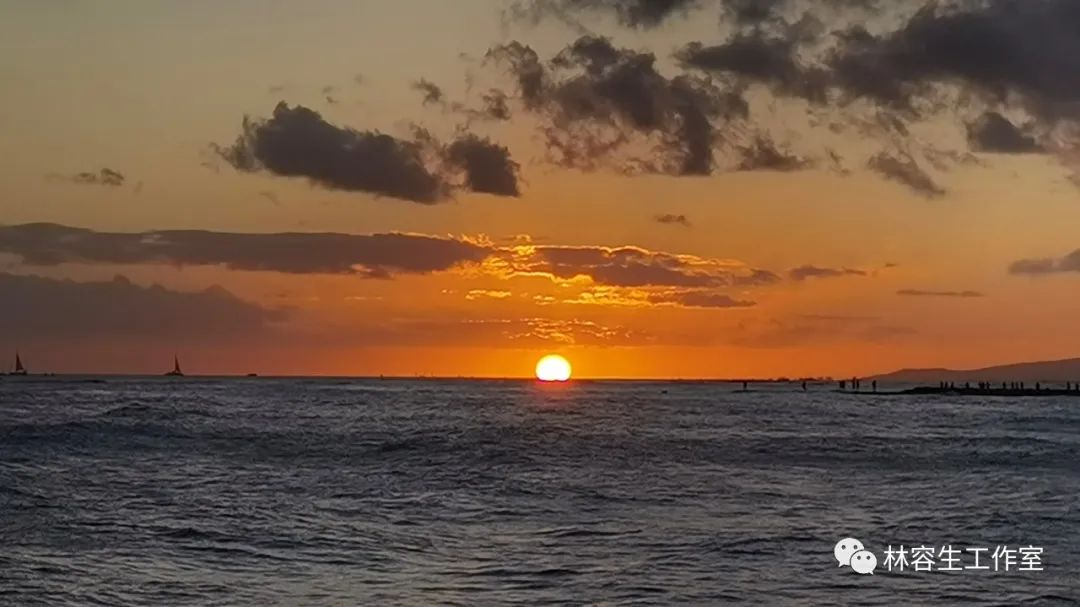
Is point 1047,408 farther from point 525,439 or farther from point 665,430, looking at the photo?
point 525,439

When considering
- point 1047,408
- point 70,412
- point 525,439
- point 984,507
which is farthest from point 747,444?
point 1047,408

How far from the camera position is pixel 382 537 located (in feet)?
105

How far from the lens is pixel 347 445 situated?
6956 cm

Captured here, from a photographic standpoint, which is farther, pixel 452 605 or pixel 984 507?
pixel 984 507

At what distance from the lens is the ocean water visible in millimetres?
24844

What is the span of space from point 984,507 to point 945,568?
1373cm

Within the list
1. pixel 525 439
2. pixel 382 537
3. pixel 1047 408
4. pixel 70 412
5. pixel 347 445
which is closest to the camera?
pixel 382 537

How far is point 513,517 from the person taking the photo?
3641cm

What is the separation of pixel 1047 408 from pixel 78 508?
4991 inches

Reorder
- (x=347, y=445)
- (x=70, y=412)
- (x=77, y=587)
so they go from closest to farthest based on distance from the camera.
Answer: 1. (x=77, y=587)
2. (x=347, y=445)
3. (x=70, y=412)

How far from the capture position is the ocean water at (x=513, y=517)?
24844 millimetres

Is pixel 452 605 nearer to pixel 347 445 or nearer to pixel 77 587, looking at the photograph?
pixel 77 587

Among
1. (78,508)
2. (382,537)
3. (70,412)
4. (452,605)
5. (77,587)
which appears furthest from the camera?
(70,412)

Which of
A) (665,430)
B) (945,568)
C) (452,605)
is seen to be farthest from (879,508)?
(665,430)
